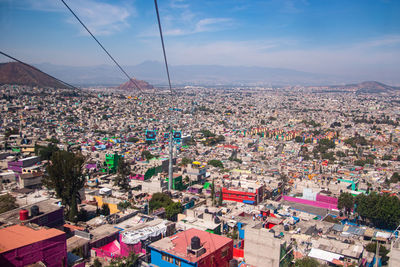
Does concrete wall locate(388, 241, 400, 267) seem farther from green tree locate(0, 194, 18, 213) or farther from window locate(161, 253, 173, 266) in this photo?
green tree locate(0, 194, 18, 213)

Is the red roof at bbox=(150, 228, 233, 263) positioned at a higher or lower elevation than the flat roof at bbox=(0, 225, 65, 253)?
lower

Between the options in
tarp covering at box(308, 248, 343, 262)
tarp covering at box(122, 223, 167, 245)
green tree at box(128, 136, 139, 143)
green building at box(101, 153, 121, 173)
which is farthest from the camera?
green tree at box(128, 136, 139, 143)

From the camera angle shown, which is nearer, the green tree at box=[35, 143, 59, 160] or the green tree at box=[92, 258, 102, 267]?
the green tree at box=[92, 258, 102, 267]

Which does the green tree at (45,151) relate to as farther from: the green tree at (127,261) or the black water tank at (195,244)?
the black water tank at (195,244)

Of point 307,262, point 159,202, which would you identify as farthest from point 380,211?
point 159,202

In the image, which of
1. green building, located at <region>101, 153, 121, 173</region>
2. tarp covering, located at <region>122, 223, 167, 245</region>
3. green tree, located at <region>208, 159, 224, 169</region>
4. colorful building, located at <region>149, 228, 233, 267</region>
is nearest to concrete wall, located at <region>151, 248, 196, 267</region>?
colorful building, located at <region>149, 228, 233, 267</region>

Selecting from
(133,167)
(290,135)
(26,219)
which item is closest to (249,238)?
(26,219)

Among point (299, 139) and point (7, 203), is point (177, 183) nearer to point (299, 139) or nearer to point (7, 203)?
point (7, 203)

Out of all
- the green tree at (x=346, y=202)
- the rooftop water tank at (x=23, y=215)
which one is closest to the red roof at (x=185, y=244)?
the rooftop water tank at (x=23, y=215)
